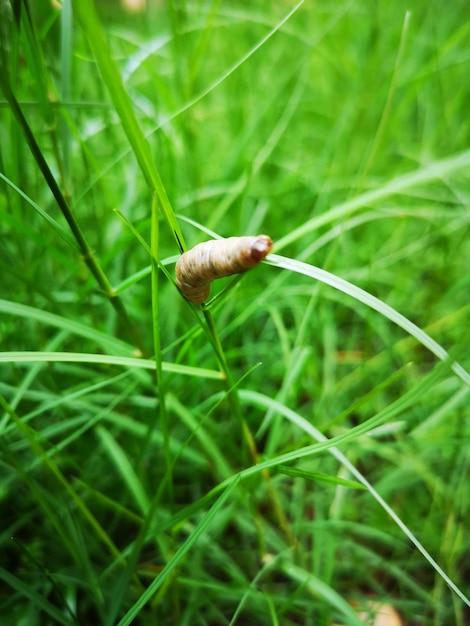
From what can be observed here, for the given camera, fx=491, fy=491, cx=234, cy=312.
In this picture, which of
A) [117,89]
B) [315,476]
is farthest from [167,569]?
[117,89]

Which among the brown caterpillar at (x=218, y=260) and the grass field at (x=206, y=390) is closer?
the brown caterpillar at (x=218, y=260)

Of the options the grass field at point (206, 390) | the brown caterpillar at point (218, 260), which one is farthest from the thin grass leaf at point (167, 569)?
the brown caterpillar at point (218, 260)

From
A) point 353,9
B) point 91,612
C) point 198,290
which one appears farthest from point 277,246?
point 353,9

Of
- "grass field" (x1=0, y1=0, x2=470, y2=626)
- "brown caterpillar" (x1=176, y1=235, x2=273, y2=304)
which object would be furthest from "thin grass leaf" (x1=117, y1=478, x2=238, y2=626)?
"brown caterpillar" (x1=176, y1=235, x2=273, y2=304)

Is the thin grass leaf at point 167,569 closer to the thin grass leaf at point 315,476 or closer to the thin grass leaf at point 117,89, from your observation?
the thin grass leaf at point 315,476

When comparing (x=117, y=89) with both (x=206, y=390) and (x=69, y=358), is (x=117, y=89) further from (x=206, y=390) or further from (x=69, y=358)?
(x=206, y=390)
